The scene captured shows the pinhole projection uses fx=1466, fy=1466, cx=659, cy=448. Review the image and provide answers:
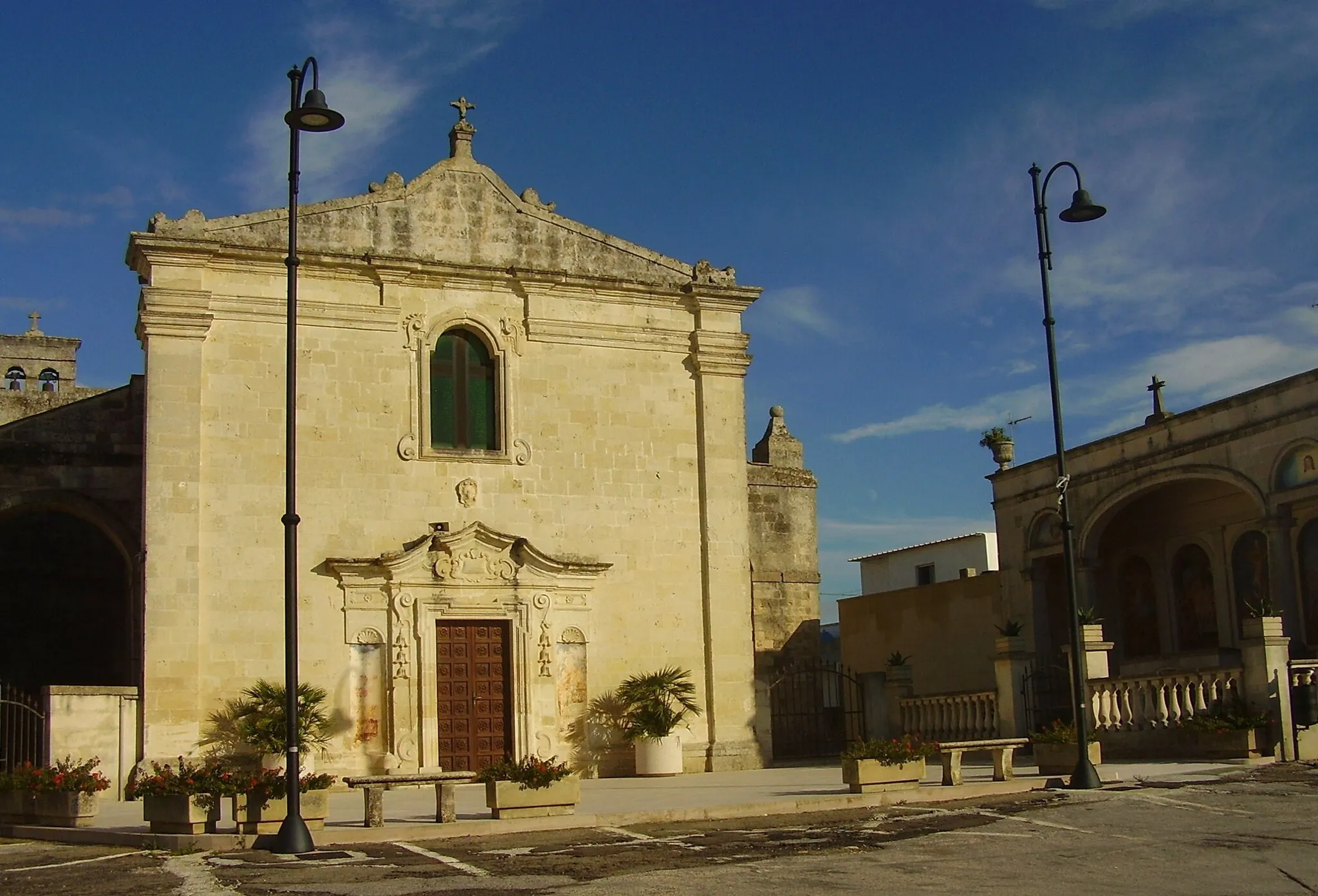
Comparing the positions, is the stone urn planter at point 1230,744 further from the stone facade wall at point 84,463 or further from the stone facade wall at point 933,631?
the stone facade wall at point 84,463

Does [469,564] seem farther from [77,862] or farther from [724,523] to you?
[77,862]

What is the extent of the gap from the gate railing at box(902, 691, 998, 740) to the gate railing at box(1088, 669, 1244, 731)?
6.83 ft

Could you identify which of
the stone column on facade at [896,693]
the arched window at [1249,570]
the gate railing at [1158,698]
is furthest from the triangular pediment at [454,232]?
the arched window at [1249,570]

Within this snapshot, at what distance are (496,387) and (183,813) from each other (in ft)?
36.7

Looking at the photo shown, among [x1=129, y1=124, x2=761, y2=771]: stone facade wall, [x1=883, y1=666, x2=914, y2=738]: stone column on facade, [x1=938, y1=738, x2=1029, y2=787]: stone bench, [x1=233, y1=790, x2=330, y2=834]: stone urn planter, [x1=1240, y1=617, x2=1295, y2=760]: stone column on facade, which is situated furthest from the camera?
[x1=883, y1=666, x2=914, y2=738]: stone column on facade

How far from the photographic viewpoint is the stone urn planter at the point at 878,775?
1694 cm

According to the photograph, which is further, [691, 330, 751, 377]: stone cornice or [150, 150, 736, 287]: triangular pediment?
[691, 330, 751, 377]: stone cornice

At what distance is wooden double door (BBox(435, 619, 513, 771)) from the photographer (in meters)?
23.1

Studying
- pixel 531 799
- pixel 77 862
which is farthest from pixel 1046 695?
pixel 77 862

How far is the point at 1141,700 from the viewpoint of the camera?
70.0 ft

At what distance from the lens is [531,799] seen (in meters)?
15.4

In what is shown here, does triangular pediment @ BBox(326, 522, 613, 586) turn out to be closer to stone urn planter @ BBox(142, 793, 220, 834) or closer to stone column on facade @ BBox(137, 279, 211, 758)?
stone column on facade @ BBox(137, 279, 211, 758)

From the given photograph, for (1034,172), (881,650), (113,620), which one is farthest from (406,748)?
(881,650)

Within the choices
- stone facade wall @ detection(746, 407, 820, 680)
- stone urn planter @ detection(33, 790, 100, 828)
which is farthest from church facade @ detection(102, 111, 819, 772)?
stone urn planter @ detection(33, 790, 100, 828)
